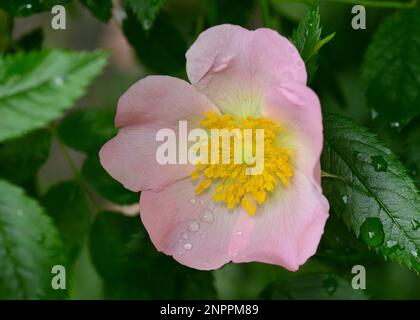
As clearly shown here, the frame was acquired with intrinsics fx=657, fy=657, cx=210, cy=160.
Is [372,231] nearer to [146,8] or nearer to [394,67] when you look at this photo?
[394,67]

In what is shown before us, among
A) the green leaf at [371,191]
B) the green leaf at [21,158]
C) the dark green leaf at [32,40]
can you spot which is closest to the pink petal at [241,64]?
the green leaf at [371,191]

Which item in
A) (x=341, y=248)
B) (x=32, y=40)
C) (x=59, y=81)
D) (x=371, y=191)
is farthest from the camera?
(x=32, y=40)

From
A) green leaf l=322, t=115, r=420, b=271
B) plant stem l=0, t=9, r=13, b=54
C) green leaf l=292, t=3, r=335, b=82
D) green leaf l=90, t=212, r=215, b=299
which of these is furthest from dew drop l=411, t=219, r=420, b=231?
plant stem l=0, t=9, r=13, b=54

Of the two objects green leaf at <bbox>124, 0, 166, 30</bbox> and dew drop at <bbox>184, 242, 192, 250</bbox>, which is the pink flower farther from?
green leaf at <bbox>124, 0, 166, 30</bbox>

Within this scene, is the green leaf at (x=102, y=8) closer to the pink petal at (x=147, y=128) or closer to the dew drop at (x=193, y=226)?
the pink petal at (x=147, y=128)

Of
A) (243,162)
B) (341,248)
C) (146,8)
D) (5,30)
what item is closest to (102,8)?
(146,8)
